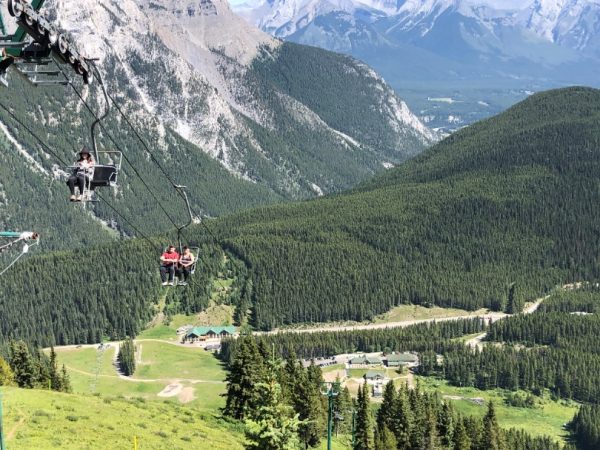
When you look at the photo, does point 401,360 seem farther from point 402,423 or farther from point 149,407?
point 149,407

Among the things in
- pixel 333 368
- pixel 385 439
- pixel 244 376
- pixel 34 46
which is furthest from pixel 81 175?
pixel 333 368

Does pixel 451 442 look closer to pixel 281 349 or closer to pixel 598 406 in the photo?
pixel 598 406

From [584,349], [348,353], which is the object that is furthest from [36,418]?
[584,349]

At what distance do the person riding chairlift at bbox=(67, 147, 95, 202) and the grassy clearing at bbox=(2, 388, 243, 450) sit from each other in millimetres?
32385

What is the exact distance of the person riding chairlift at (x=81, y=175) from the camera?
33.5 m

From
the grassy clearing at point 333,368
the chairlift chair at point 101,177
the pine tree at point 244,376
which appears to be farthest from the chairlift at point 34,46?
the grassy clearing at point 333,368

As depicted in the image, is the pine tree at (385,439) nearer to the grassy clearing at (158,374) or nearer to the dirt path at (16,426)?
the dirt path at (16,426)

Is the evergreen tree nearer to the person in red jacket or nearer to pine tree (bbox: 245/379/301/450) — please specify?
pine tree (bbox: 245/379/301/450)

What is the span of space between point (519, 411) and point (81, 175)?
144m

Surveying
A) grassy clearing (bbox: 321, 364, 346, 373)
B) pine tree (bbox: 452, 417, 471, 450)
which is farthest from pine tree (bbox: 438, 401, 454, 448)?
grassy clearing (bbox: 321, 364, 346, 373)

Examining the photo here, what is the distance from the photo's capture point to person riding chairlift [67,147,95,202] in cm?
3353

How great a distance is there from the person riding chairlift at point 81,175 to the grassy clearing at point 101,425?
106 feet

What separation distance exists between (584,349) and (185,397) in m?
103

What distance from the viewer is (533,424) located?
15300 cm
